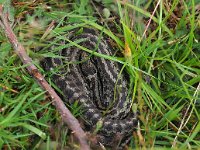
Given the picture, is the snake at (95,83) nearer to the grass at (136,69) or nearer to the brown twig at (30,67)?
the grass at (136,69)

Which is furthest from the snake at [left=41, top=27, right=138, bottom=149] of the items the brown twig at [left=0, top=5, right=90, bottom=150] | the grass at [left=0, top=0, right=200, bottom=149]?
the brown twig at [left=0, top=5, right=90, bottom=150]

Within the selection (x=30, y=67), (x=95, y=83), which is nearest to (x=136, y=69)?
(x=95, y=83)

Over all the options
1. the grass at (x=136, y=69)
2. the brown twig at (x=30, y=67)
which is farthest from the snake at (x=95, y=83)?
the brown twig at (x=30, y=67)

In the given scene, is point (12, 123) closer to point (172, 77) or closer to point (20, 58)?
point (20, 58)

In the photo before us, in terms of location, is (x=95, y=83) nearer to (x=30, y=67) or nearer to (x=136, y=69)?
(x=136, y=69)

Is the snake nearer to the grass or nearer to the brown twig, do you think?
the grass
